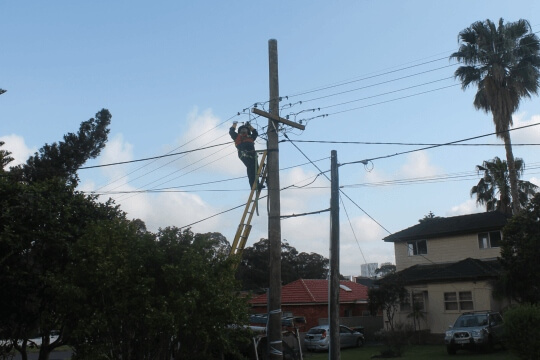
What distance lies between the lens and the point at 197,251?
13109mm

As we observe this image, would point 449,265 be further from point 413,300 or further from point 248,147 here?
point 248,147

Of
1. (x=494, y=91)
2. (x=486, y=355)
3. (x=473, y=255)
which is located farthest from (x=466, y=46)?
(x=486, y=355)

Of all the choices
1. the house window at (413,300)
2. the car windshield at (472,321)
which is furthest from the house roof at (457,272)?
the car windshield at (472,321)

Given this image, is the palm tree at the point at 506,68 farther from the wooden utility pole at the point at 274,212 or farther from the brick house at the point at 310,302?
the wooden utility pole at the point at 274,212

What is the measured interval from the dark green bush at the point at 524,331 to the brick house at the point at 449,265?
12.4m

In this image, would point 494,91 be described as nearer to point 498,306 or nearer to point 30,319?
point 498,306

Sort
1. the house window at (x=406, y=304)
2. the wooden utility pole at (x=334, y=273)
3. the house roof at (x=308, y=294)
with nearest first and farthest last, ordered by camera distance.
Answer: the wooden utility pole at (x=334, y=273), the house window at (x=406, y=304), the house roof at (x=308, y=294)

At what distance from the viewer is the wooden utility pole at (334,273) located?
15.1m

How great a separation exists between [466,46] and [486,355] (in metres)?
17.5

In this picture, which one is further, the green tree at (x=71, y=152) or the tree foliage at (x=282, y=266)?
the tree foliage at (x=282, y=266)

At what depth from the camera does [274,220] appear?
47.1 feet

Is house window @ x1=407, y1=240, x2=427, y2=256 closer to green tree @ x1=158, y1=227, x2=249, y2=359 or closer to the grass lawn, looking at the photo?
the grass lawn

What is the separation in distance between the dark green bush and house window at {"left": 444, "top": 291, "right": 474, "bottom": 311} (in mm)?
13797

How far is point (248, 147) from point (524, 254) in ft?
44.4
